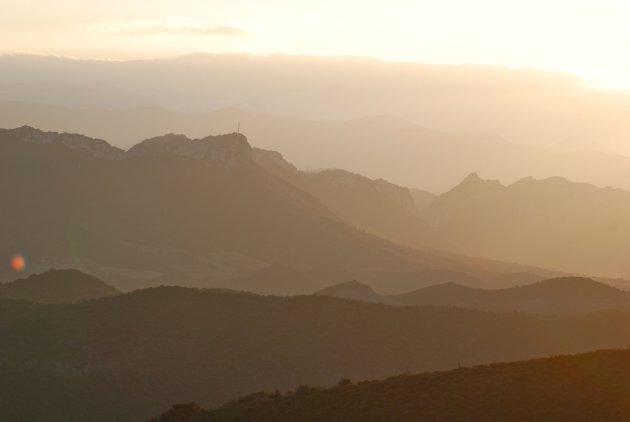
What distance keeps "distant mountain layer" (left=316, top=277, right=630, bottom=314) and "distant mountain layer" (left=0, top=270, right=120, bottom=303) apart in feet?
67.9

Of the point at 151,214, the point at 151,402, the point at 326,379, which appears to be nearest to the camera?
the point at 151,402

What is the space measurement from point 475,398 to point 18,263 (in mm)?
128649

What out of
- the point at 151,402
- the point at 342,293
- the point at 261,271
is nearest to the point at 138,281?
the point at 261,271

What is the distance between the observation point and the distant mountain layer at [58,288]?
3625 inches

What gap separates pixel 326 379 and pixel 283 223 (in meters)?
124

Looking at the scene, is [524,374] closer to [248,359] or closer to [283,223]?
[248,359]

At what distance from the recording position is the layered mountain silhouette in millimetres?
166250

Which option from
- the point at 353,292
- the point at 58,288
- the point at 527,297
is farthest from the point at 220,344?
the point at 527,297

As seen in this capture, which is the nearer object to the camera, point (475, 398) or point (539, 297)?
point (475, 398)

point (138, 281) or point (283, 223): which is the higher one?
point (283, 223)

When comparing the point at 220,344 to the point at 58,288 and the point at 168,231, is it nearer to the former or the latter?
the point at 58,288

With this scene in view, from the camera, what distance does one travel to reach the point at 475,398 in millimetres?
39125

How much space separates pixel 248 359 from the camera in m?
67.8

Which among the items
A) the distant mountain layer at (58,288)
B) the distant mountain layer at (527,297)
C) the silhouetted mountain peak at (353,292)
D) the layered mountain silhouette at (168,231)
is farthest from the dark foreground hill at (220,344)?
the layered mountain silhouette at (168,231)
